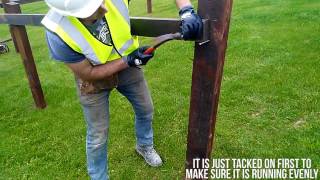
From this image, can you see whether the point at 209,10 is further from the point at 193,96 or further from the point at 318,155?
the point at 318,155

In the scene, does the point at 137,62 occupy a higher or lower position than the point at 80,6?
lower

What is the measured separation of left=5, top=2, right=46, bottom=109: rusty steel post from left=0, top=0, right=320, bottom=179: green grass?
198 millimetres

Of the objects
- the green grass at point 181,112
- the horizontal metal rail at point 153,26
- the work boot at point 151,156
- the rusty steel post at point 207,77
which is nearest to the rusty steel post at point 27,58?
the green grass at point 181,112

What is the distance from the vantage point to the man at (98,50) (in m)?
2.46

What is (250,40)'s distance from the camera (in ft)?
22.6

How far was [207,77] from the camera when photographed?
8.37ft

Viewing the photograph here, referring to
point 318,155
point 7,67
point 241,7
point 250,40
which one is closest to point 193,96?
point 318,155

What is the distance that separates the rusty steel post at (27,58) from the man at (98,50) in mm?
2403

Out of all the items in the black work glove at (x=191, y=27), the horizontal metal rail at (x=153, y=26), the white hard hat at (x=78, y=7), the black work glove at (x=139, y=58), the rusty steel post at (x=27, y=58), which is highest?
the white hard hat at (x=78, y=7)

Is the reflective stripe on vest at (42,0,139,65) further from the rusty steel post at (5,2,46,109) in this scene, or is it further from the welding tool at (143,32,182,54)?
the rusty steel post at (5,2,46,109)

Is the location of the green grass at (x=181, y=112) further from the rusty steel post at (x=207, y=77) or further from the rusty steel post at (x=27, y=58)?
the rusty steel post at (x=207, y=77)

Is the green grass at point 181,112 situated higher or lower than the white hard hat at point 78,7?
lower

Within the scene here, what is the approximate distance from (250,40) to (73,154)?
3932 mm

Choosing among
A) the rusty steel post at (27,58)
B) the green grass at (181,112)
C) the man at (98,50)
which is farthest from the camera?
the rusty steel post at (27,58)
